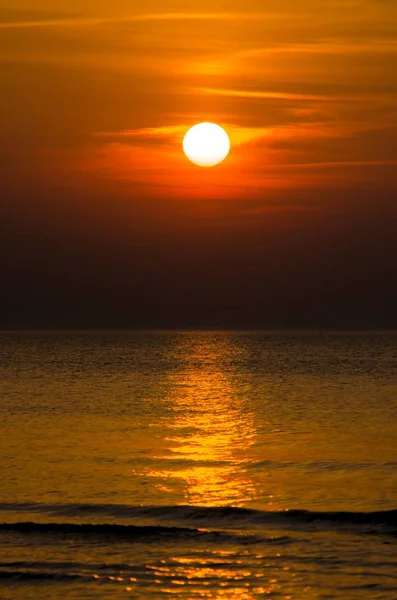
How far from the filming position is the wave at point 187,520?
29.4m

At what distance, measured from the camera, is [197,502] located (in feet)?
110

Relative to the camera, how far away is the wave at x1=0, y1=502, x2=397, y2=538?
2936cm

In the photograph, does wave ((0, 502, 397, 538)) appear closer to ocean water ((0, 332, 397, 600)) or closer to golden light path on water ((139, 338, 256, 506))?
ocean water ((0, 332, 397, 600))

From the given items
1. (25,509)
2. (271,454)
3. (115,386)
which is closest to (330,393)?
(115,386)

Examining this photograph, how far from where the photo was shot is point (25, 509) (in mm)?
31844

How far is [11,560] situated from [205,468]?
650 inches

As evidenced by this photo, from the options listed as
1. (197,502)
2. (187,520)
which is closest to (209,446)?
(197,502)

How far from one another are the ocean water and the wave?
62 mm

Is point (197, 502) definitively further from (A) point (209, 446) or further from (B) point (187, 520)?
(A) point (209, 446)

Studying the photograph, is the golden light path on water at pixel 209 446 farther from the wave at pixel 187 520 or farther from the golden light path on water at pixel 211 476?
the wave at pixel 187 520

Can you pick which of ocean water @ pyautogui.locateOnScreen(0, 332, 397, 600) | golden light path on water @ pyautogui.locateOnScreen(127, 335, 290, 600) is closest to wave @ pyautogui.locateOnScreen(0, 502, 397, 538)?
ocean water @ pyautogui.locateOnScreen(0, 332, 397, 600)

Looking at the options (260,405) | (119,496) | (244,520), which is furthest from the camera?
(260,405)

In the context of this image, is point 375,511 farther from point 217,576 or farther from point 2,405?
point 2,405

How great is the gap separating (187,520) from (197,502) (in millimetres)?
2551
